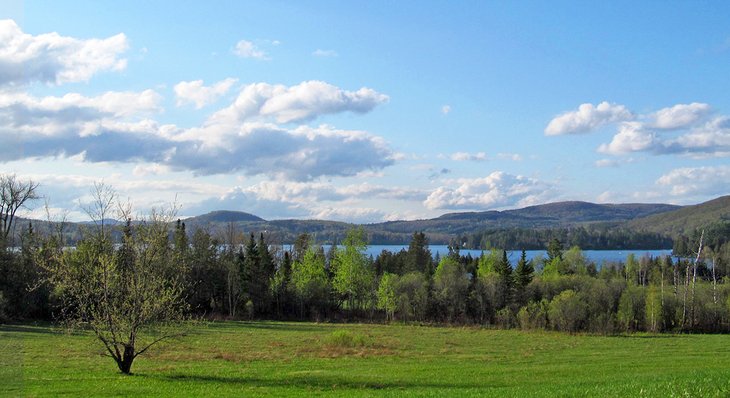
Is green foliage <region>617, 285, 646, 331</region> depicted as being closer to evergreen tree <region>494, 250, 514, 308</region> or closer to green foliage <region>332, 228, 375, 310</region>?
evergreen tree <region>494, 250, 514, 308</region>

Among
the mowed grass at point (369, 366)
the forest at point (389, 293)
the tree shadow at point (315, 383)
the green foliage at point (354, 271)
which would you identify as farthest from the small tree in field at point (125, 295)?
the green foliage at point (354, 271)

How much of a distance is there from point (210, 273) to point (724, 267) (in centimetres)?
11056

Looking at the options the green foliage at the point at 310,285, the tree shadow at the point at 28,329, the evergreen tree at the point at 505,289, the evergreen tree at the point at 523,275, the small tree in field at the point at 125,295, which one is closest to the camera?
the small tree in field at the point at 125,295

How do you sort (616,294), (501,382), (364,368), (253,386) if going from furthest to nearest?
(616,294) → (364,368) → (501,382) → (253,386)

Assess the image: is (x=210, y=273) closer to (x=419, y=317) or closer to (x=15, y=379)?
(x=419, y=317)

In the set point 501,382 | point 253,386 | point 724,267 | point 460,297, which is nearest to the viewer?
point 253,386

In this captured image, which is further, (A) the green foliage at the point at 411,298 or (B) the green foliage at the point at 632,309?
(A) the green foliage at the point at 411,298

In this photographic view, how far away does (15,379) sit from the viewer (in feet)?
38.9

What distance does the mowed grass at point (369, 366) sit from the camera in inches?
776

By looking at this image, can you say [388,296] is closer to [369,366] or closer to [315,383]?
[369,366]

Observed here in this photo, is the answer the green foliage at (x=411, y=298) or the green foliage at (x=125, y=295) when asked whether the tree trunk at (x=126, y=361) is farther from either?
the green foliage at (x=411, y=298)

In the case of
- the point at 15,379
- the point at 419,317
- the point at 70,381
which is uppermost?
the point at 15,379

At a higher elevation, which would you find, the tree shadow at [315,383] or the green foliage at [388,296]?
the tree shadow at [315,383]

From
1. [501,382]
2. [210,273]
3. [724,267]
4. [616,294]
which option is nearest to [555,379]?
[501,382]
